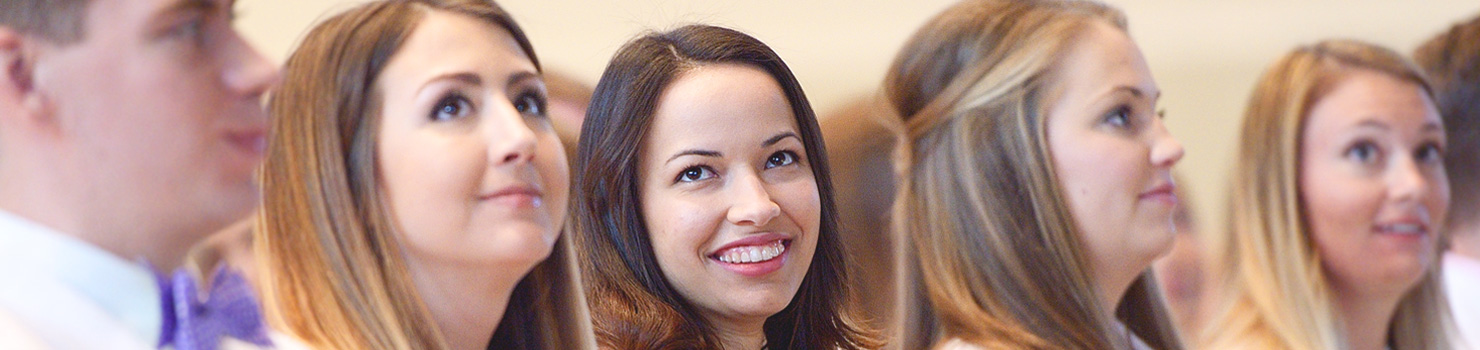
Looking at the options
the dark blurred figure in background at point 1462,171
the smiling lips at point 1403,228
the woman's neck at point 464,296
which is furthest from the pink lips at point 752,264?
the dark blurred figure in background at point 1462,171

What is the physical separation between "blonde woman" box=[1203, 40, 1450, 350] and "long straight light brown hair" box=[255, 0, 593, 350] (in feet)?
3.73

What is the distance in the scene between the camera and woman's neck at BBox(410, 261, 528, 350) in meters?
1.06

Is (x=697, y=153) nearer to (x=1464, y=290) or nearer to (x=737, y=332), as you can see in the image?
(x=737, y=332)

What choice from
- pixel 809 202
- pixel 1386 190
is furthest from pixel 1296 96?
pixel 809 202

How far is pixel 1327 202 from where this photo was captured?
1802 mm

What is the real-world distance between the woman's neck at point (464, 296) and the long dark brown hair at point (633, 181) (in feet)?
0.57

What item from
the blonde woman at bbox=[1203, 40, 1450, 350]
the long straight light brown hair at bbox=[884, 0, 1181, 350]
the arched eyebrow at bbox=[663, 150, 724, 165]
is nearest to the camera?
the arched eyebrow at bbox=[663, 150, 724, 165]

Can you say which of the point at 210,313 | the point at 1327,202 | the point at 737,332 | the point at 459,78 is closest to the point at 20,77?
the point at 210,313

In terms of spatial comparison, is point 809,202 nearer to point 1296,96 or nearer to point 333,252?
point 333,252

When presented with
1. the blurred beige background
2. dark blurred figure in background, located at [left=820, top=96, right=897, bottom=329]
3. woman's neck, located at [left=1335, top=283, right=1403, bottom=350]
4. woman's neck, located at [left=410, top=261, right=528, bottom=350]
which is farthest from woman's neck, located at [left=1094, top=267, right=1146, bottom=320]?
woman's neck, located at [left=410, top=261, right=528, bottom=350]

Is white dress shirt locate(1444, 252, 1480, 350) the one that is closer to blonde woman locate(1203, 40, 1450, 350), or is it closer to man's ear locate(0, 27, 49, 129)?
blonde woman locate(1203, 40, 1450, 350)

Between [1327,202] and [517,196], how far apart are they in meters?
1.16

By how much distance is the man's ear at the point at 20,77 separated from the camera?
83cm

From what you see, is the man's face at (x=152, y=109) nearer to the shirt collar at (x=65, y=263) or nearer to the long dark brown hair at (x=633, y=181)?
the shirt collar at (x=65, y=263)
